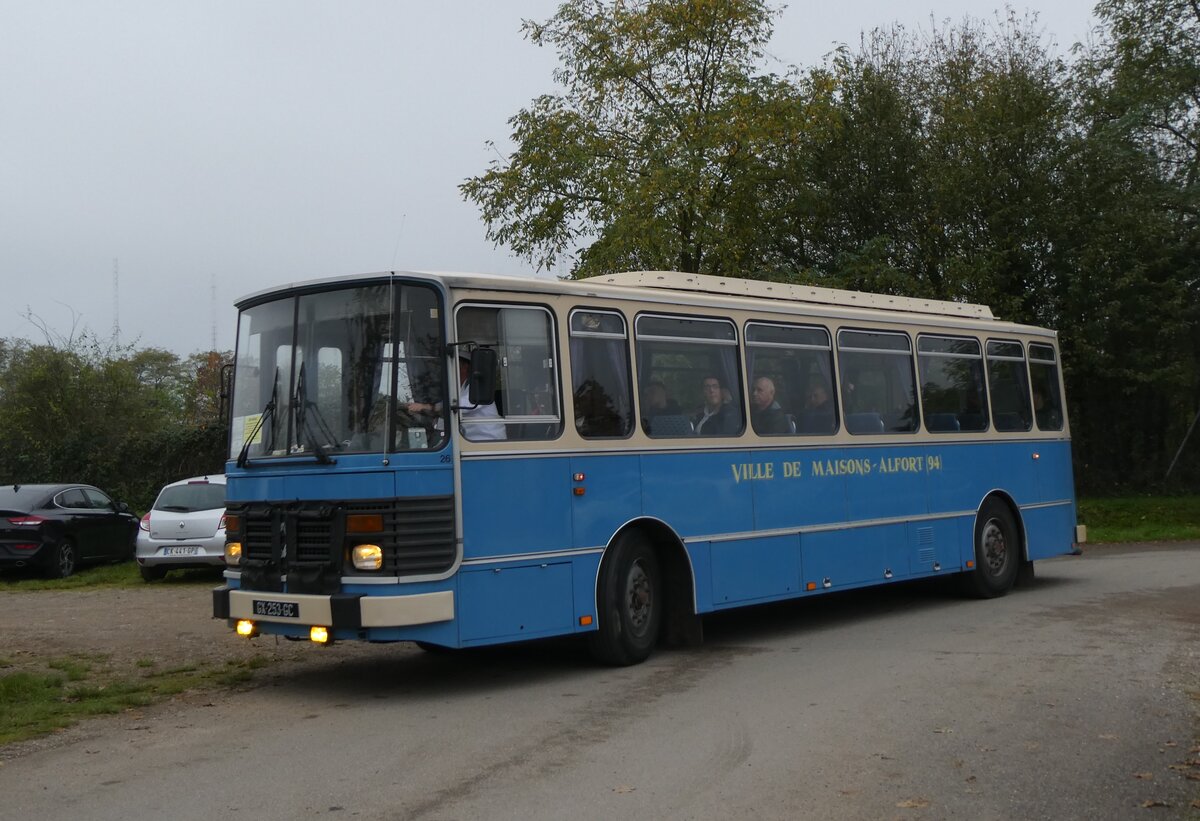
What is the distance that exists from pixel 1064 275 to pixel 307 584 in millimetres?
24247

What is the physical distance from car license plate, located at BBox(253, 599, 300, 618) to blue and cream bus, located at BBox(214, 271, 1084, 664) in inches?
1.2

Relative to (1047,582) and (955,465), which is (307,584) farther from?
(1047,582)

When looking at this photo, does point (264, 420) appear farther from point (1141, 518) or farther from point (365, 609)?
point (1141, 518)

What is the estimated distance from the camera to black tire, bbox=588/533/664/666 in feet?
34.6

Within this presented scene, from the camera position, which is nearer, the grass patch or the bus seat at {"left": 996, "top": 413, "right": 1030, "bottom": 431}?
the bus seat at {"left": 996, "top": 413, "right": 1030, "bottom": 431}

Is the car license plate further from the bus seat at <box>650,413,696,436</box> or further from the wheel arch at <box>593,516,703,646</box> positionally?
the bus seat at <box>650,413,696,436</box>

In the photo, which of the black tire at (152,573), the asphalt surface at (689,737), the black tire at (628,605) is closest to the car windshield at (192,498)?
the black tire at (152,573)

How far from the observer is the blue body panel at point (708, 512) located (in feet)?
31.3

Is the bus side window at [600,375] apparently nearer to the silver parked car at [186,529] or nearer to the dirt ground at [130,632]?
the dirt ground at [130,632]

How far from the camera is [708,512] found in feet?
38.2

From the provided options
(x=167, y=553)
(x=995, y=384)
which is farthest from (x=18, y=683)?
(x=995, y=384)

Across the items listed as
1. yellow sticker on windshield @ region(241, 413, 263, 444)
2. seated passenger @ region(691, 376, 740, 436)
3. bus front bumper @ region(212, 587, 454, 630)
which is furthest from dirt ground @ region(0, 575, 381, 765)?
seated passenger @ region(691, 376, 740, 436)

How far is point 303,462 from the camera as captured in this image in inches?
384

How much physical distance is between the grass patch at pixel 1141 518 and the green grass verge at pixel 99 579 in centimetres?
1569
